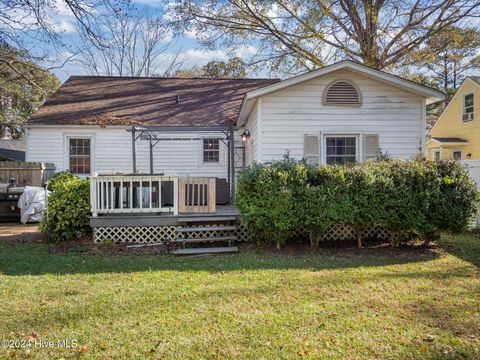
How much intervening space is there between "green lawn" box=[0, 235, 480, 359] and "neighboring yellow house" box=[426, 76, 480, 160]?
50.3 feet

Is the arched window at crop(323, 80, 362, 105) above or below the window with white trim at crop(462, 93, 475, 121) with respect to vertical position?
below

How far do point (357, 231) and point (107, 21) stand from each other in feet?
22.8

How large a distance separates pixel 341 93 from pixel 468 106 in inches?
573

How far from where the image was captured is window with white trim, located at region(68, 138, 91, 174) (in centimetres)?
1299

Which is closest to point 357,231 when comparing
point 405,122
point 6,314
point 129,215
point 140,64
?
point 405,122

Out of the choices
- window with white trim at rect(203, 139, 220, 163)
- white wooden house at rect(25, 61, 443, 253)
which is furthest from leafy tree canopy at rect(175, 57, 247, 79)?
window with white trim at rect(203, 139, 220, 163)

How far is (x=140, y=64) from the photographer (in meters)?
27.8

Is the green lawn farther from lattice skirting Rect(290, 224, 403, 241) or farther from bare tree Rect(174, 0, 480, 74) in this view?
bare tree Rect(174, 0, 480, 74)

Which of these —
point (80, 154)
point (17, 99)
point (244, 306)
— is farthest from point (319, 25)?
point (17, 99)

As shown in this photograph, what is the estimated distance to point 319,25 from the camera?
683 inches

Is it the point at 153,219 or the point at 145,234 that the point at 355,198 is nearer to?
the point at 153,219

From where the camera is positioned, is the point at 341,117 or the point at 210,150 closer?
the point at 341,117

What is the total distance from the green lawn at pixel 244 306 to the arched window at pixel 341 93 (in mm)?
4153

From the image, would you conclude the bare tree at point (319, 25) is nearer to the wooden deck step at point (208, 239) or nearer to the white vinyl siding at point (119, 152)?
the white vinyl siding at point (119, 152)
